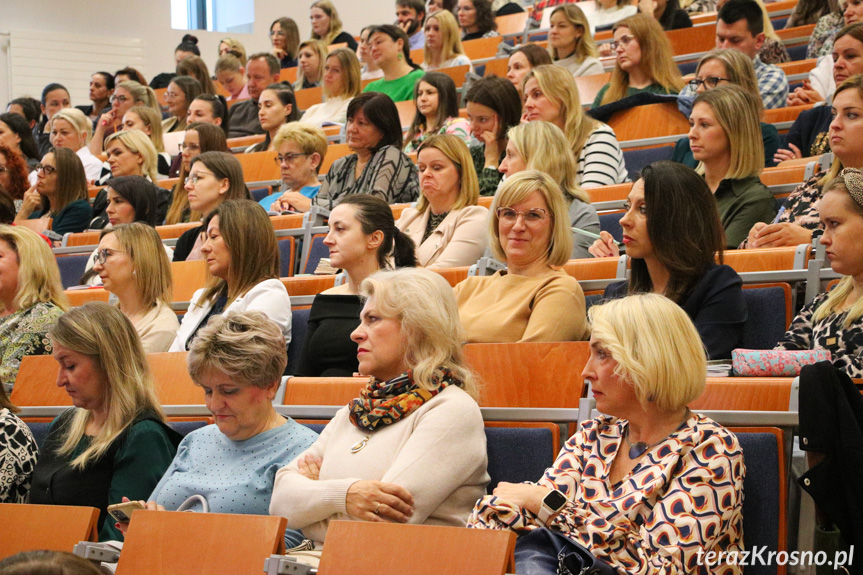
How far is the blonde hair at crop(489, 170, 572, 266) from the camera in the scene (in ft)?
7.98

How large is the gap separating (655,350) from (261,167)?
367cm

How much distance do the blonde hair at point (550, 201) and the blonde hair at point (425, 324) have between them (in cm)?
51

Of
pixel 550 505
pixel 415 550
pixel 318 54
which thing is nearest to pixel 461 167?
pixel 550 505

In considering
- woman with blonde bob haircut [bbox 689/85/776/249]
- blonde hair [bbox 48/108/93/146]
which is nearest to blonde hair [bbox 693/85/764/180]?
woman with blonde bob haircut [bbox 689/85/776/249]

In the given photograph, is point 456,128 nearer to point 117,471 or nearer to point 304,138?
point 304,138

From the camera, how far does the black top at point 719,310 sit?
2057 millimetres

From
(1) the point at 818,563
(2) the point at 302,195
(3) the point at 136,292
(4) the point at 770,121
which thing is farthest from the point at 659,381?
(2) the point at 302,195

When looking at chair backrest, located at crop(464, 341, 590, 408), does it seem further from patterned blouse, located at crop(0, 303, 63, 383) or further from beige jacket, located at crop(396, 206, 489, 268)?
patterned blouse, located at crop(0, 303, 63, 383)

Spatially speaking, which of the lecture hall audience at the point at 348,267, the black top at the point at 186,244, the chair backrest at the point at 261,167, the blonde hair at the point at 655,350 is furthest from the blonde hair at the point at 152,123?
the blonde hair at the point at 655,350

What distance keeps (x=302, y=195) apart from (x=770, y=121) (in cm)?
191

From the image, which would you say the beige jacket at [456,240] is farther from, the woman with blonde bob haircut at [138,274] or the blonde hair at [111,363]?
the blonde hair at [111,363]

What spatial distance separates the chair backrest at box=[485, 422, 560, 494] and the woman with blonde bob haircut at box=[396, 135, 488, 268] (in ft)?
4.03

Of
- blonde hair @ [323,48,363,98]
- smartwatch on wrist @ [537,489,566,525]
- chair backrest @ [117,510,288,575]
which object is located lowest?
chair backrest @ [117,510,288,575]

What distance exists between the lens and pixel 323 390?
7.28 ft
